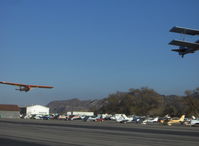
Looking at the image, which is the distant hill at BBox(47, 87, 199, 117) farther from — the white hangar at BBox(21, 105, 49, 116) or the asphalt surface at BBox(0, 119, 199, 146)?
the asphalt surface at BBox(0, 119, 199, 146)

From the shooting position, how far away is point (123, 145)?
21.5 metres

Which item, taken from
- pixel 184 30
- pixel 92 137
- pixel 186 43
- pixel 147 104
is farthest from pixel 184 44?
pixel 147 104

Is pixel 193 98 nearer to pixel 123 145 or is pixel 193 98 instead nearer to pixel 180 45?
pixel 180 45

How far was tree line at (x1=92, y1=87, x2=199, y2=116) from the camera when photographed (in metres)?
143

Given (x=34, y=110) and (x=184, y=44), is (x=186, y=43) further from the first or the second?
(x=34, y=110)

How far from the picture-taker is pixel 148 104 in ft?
551

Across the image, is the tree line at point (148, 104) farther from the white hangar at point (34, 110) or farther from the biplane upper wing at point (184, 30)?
the biplane upper wing at point (184, 30)

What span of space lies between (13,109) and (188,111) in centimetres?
7231

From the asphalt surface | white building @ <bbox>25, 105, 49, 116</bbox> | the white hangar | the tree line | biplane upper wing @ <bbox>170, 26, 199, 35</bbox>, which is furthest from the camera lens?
white building @ <bbox>25, 105, 49, 116</bbox>

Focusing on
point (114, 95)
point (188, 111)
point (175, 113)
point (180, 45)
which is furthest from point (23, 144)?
point (114, 95)

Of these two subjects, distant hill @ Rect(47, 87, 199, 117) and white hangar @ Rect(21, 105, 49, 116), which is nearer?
distant hill @ Rect(47, 87, 199, 117)

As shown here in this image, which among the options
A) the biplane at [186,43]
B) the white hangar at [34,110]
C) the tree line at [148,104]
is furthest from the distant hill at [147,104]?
the biplane at [186,43]

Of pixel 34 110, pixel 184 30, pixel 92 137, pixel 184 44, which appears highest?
pixel 184 30

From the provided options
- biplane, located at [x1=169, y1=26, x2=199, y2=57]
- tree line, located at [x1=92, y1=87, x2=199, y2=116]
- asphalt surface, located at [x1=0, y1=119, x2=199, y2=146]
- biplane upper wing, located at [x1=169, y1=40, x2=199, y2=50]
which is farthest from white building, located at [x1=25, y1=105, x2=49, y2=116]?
biplane upper wing, located at [x1=169, y1=40, x2=199, y2=50]
